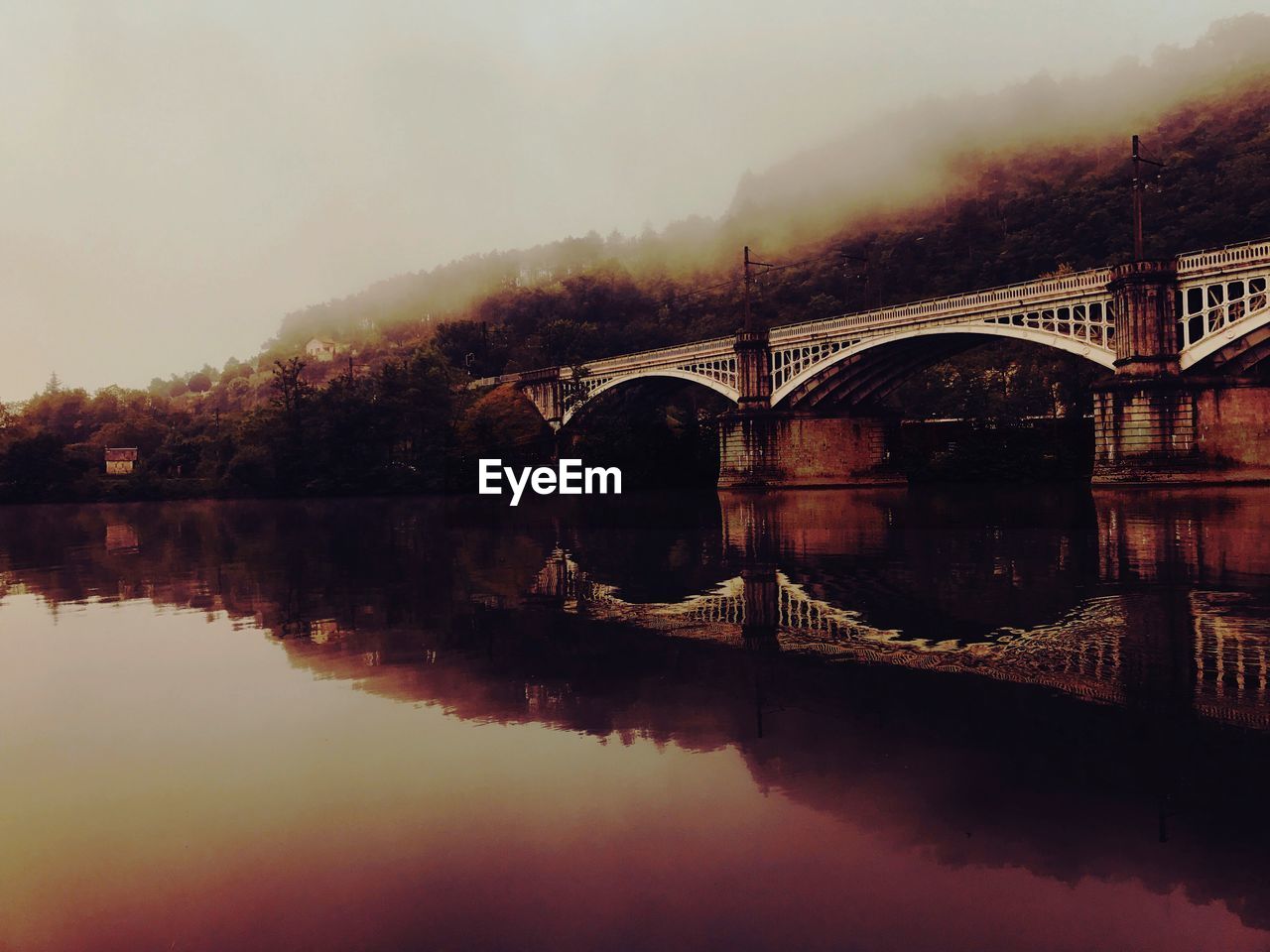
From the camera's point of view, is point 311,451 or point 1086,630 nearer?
point 1086,630

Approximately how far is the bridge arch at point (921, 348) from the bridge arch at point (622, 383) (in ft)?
15.2

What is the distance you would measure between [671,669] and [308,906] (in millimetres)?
6350

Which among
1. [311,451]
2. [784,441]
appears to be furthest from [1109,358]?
[311,451]

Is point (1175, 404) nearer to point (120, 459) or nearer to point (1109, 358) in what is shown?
point (1109, 358)

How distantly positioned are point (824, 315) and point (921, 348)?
56579mm

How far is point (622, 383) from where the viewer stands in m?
92.0

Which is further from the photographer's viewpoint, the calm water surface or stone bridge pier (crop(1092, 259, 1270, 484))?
stone bridge pier (crop(1092, 259, 1270, 484))

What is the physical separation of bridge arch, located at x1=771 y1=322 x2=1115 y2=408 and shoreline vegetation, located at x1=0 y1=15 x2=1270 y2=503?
7.04 meters

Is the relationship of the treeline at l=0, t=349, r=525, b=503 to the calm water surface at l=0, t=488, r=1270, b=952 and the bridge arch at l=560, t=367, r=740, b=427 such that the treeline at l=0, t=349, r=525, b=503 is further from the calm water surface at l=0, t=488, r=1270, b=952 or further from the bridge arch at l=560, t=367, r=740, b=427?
the calm water surface at l=0, t=488, r=1270, b=952

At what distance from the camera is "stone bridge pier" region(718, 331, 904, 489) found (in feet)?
247

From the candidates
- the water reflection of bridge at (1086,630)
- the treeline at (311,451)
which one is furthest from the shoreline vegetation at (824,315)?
the water reflection of bridge at (1086,630)

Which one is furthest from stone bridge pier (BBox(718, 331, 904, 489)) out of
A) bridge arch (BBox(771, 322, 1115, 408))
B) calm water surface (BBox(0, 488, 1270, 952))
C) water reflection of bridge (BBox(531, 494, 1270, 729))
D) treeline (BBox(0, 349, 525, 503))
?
calm water surface (BBox(0, 488, 1270, 952))

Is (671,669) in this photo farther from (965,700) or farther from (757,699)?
(965,700)

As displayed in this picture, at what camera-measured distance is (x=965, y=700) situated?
9977mm
